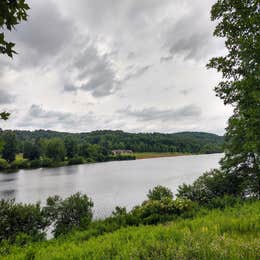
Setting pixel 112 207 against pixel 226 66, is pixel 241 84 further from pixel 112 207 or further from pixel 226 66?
pixel 112 207

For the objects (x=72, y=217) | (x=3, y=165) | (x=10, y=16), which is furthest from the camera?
(x=3, y=165)

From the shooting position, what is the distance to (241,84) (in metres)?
7.25

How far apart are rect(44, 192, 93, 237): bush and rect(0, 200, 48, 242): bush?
560mm

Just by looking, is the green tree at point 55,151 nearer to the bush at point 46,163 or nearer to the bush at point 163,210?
the bush at point 46,163

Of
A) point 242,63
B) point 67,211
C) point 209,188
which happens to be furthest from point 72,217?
point 242,63

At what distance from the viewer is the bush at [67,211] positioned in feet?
34.6

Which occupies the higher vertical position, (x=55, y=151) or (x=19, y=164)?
(x=55, y=151)

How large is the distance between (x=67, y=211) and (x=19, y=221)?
1.98 meters

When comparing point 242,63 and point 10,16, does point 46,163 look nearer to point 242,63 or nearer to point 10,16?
point 242,63

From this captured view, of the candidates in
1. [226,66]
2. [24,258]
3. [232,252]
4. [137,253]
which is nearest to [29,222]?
[24,258]

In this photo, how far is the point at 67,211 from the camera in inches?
426

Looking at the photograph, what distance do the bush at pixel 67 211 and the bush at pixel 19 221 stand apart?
1.84 feet

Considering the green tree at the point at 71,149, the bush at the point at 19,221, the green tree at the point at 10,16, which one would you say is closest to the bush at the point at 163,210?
the bush at the point at 19,221

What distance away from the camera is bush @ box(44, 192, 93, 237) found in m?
10.5
